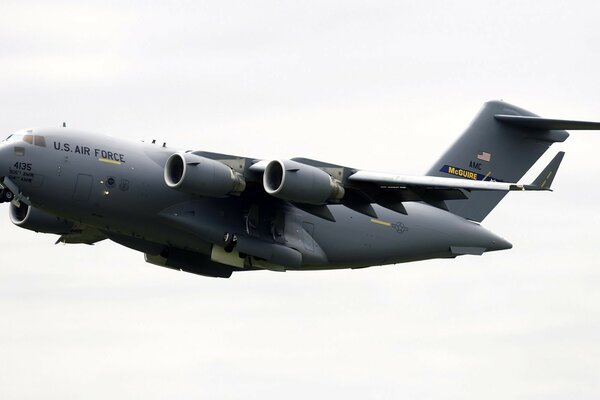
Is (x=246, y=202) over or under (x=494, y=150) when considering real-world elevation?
under

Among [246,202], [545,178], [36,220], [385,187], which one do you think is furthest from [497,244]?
[36,220]

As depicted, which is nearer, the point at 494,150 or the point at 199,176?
the point at 199,176

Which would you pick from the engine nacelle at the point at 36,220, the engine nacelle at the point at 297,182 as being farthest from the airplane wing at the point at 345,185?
the engine nacelle at the point at 36,220

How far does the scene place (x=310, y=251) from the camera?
Result: 2581cm

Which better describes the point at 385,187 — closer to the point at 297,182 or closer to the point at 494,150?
the point at 297,182

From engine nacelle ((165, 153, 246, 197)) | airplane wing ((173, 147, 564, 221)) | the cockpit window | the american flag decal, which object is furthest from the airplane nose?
the cockpit window

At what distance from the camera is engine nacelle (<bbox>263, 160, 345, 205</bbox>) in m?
23.9

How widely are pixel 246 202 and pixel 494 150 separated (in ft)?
18.2

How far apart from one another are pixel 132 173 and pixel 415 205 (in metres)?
5.64

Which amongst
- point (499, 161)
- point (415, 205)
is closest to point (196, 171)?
point (415, 205)

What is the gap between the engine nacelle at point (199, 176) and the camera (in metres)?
23.6

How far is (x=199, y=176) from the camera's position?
23609 millimetres

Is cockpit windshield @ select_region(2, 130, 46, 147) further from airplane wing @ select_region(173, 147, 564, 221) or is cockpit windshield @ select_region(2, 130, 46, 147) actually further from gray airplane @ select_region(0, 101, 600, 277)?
airplane wing @ select_region(173, 147, 564, 221)

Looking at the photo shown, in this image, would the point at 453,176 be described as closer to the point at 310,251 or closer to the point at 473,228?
the point at 473,228
